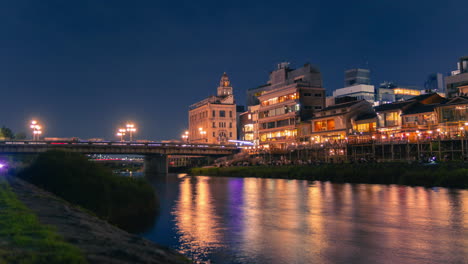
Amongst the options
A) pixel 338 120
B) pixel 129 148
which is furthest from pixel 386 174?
pixel 129 148

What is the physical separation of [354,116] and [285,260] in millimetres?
91375

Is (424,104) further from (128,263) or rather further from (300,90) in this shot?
(128,263)

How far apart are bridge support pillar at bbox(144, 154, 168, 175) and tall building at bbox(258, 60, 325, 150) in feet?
95.0

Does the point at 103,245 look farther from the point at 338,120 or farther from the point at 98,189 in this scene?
the point at 338,120

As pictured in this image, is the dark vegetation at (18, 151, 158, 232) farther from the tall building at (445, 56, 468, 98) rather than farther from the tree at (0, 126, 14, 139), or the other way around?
the tree at (0, 126, 14, 139)

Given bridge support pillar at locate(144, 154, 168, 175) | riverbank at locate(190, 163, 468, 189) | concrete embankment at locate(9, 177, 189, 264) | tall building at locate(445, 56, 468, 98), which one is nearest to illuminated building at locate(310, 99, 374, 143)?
tall building at locate(445, 56, 468, 98)

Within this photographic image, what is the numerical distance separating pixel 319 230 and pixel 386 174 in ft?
131

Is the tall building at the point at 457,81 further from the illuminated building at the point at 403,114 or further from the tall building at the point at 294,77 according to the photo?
the tall building at the point at 294,77

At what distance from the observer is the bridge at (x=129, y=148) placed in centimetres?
9356

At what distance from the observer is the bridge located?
307 ft

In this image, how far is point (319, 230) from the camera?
25.6 metres

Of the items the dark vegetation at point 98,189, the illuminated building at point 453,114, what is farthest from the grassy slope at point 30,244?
the illuminated building at point 453,114

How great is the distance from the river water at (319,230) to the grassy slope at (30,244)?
6.70 metres

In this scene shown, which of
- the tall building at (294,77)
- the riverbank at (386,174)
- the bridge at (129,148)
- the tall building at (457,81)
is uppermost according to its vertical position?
the tall building at (294,77)
